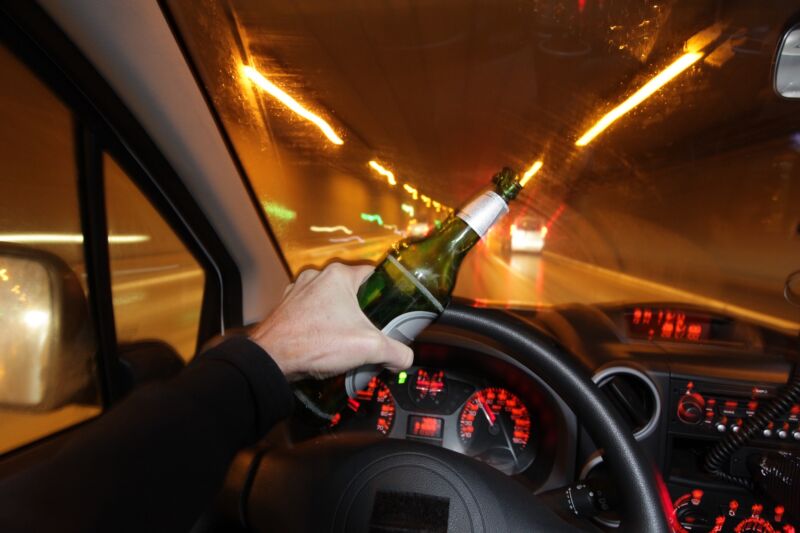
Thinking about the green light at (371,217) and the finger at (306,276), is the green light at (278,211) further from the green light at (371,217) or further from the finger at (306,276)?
the finger at (306,276)

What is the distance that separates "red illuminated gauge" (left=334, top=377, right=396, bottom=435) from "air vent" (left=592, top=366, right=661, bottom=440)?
3.18 ft

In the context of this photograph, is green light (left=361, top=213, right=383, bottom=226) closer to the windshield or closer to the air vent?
the windshield

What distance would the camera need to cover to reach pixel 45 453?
1808 mm

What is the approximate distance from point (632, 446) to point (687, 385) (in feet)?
3.05

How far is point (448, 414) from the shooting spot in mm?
2432

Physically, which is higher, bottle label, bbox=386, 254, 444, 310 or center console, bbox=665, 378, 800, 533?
bottle label, bbox=386, 254, 444, 310

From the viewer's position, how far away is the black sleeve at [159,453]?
78cm

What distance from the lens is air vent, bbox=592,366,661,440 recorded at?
1.99 meters

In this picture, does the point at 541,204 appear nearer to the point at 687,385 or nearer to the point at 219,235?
the point at 687,385

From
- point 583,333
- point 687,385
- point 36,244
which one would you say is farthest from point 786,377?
point 36,244

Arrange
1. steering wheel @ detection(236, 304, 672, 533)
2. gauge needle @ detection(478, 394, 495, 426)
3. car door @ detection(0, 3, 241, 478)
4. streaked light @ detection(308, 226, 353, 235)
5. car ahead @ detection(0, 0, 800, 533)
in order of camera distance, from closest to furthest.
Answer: steering wheel @ detection(236, 304, 672, 533) < car ahead @ detection(0, 0, 800, 533) < car door @ detection(0, 3, 241, 478) < gauge needle @ detection(478, 394, 495, 426) < streaked light @ detection(308, 226, 353, 235)

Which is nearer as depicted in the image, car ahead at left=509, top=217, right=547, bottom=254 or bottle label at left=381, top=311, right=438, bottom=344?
bottle label at left=381, top=311, right=438, bottom=344

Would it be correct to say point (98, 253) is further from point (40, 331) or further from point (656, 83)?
point (656, 83)

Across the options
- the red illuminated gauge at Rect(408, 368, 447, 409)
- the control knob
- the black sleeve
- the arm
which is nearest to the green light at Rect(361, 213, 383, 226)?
the red illuminated gauge at Rect(408, 368, 447, 409)
